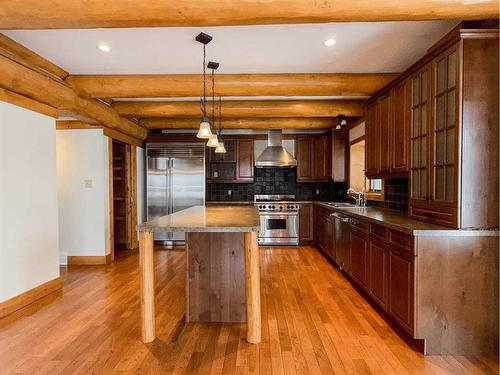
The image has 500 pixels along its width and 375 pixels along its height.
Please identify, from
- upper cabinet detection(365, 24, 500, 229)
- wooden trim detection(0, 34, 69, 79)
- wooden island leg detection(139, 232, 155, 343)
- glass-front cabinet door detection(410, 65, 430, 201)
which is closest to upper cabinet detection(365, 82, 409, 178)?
glass-front cabinet door detection(410, 65, 430, 201)

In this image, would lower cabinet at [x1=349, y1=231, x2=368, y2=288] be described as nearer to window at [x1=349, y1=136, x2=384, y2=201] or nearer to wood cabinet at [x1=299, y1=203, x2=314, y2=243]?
window at [x1=349, y1=136, x2=384, y2=201]

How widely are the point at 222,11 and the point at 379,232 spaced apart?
7.44 feet

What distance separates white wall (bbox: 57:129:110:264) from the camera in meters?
4.80

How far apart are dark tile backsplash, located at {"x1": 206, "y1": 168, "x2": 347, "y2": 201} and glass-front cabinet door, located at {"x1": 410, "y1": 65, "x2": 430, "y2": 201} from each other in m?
4.00

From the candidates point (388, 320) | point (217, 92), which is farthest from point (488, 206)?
point (217, 92)

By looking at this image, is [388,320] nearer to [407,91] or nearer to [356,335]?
[356,335]

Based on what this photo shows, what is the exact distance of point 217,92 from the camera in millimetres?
3654

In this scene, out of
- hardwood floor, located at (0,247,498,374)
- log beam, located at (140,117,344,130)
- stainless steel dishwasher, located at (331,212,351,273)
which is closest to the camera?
hardwood floor, located at (0,247,498,374)

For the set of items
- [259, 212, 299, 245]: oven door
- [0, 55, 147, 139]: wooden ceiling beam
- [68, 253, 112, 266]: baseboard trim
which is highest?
[0, 55, 147, 139]: wooden ceiling beam

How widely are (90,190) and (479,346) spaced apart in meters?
4.97

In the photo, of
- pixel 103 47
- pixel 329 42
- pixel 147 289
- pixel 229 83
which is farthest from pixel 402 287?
pixel 103 47

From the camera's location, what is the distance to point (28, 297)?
3.21 metres

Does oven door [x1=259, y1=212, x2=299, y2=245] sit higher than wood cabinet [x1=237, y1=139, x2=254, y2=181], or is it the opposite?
wood cabinet [x1=237, y1=139, x2=254, y2=181]

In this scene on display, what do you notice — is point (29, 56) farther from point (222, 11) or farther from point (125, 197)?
point (125, 197)
